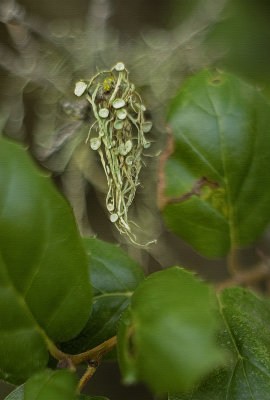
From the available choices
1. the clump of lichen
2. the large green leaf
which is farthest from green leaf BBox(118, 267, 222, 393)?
the clump of lichen

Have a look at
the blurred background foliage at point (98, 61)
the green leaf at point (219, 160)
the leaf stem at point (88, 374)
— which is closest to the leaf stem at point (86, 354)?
the leaf stem at point (88, 374)

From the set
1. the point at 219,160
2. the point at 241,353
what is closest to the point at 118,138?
the point at 219,160

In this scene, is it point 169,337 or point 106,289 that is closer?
point 169,337

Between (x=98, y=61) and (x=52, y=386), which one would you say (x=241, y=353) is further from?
(x=98, y=61)

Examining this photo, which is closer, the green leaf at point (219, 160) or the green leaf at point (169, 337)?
the green leaf at point (169, 337)

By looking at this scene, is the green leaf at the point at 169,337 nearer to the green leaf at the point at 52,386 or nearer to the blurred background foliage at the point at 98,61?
the green leaf at the point at 52,386

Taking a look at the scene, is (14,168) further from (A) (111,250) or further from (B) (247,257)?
(B) (247,257)
